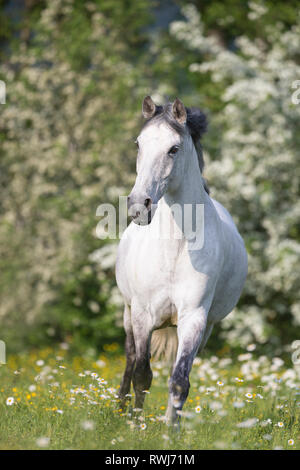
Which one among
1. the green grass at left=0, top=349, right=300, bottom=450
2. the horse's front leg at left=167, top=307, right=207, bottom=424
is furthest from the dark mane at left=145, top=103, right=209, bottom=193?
the green grass at left=0, top=349, right=300, bottom=450

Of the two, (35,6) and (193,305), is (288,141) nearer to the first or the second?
(193,305)

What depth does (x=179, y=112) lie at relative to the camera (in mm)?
3672

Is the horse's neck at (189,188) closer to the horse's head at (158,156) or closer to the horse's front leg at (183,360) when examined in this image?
the horse's head at (158,156)

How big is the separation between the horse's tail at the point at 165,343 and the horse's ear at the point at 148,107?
1.83 metres

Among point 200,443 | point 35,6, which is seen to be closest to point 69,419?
point 200,443

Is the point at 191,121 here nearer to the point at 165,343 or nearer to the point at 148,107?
the point at 148,107

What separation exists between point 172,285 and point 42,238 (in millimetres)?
8029

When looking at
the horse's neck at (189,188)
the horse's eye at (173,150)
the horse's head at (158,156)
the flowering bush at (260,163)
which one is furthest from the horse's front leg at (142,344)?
the flowering bush at (260,163)

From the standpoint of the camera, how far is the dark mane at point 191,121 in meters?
3.67

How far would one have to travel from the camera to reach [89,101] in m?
11.5

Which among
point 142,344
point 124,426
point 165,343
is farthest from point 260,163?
point 124,426

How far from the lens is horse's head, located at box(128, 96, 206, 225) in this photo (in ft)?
10.9

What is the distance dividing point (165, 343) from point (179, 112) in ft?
6.57

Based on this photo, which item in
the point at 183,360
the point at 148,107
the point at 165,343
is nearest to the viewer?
Answer: the point at 183,360
